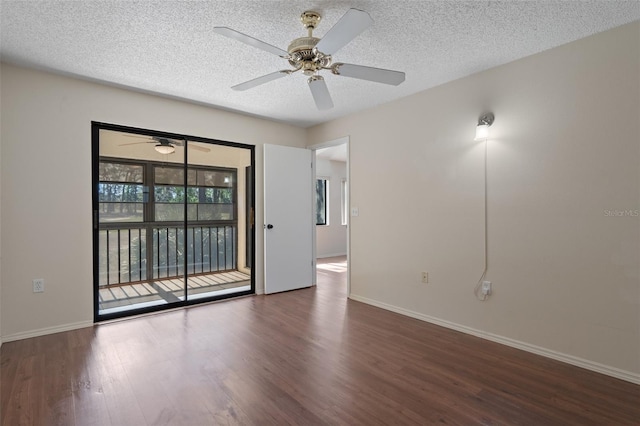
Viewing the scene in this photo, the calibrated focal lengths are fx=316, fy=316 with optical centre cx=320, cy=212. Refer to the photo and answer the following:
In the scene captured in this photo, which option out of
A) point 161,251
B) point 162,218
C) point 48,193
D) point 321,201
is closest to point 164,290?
point 161,251

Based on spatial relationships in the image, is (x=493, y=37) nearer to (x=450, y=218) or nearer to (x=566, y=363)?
(x=450, y=218)

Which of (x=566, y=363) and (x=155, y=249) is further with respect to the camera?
(x=155, y=249)

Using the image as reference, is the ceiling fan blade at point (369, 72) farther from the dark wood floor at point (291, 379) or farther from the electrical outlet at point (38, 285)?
the electrical outlet at point (38, 285)

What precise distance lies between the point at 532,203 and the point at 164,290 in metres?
4.19

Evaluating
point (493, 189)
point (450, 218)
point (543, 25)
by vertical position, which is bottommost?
point (450, 218)

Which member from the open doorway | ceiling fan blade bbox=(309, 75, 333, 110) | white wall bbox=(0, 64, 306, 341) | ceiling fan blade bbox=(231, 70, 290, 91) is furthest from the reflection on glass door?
the open doorway

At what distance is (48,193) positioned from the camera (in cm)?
295

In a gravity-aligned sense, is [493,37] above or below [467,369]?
above

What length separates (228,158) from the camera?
4.64 m

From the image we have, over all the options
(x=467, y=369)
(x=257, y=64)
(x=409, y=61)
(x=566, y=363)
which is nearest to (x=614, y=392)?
(x=566, y=363)

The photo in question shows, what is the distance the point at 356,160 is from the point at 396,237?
3.83ft

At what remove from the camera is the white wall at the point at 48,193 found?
2781mm

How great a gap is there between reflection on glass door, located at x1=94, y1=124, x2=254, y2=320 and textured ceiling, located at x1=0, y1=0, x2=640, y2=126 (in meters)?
0.88

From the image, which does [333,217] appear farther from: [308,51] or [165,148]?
[308,51]
